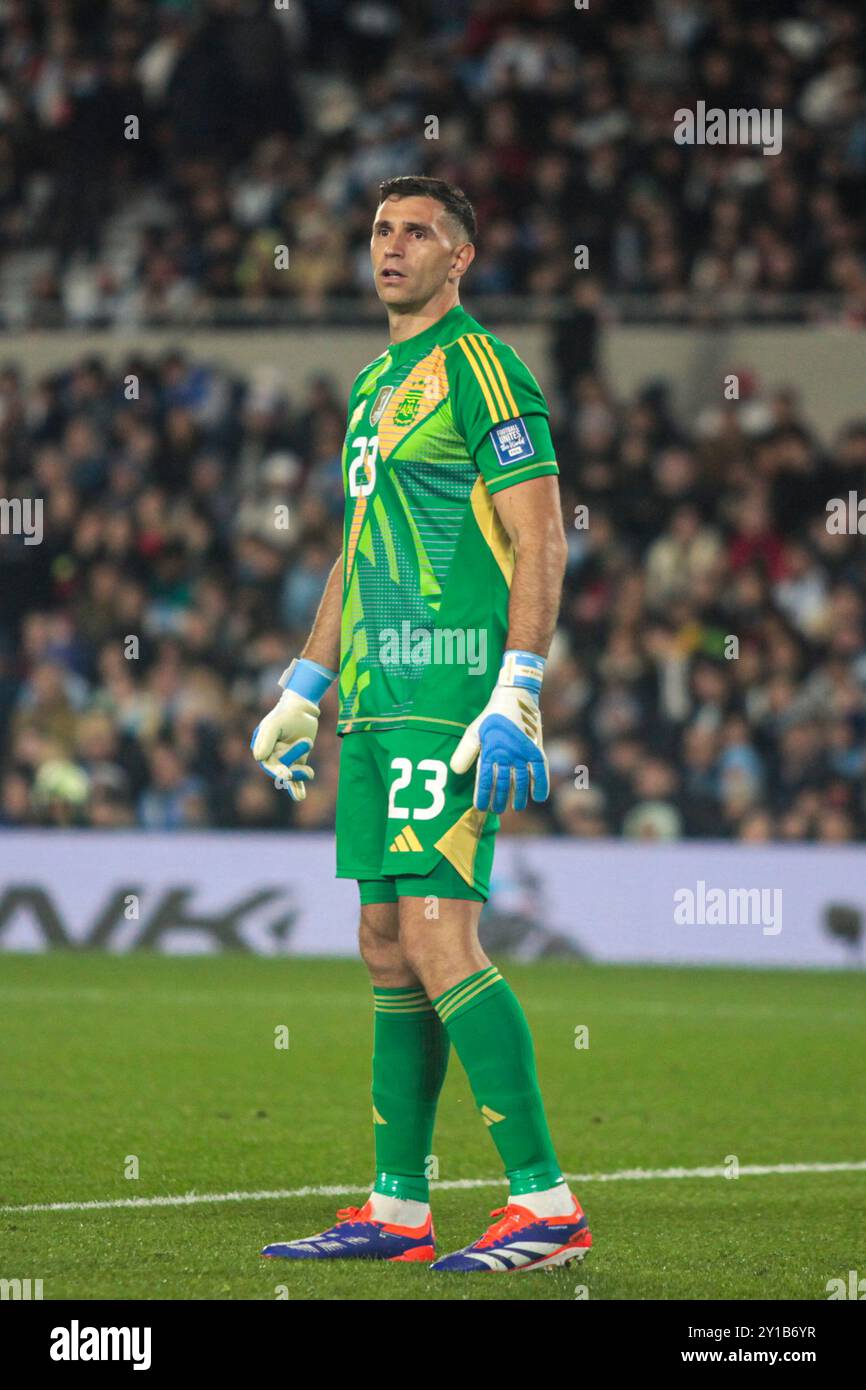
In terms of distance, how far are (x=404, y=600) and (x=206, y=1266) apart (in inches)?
61.0

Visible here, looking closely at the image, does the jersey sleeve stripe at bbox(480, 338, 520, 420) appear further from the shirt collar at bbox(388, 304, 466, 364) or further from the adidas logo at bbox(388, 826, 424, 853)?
the adidas logo at bbox(388, 826, 424, 853)

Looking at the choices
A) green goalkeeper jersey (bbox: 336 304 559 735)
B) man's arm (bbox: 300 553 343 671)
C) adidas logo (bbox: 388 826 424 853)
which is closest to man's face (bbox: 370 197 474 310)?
green goalkeeper jersey (bbox: 336 304 559 735)

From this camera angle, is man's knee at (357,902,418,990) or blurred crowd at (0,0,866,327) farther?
blurred crowd at (0,0,866,327)

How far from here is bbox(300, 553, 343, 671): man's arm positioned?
571cm

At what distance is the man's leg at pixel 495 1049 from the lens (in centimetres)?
501

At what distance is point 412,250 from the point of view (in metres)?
5.40

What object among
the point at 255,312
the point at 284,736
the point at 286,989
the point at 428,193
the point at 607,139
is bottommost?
the point at 286,989

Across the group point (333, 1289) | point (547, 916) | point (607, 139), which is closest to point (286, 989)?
point (547, 916)

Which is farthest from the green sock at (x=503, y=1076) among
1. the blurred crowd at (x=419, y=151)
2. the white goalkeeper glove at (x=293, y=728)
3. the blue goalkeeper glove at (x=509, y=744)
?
the blurred crowd at (x=419, y=151)

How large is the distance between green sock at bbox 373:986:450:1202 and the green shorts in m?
0.28

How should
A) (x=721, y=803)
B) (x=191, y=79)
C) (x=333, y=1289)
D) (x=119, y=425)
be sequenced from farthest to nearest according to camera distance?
1. (x=191, y=79)
2. (x=119, y=425)
3. (x=721, y=803)
4. (x=333, y=1289)

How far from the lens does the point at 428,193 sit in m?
5.44

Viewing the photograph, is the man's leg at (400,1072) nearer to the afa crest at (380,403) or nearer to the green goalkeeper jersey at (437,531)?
the green goalkeeper jersey at (437,531)

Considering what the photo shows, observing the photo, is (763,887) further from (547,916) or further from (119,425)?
(119,425)
